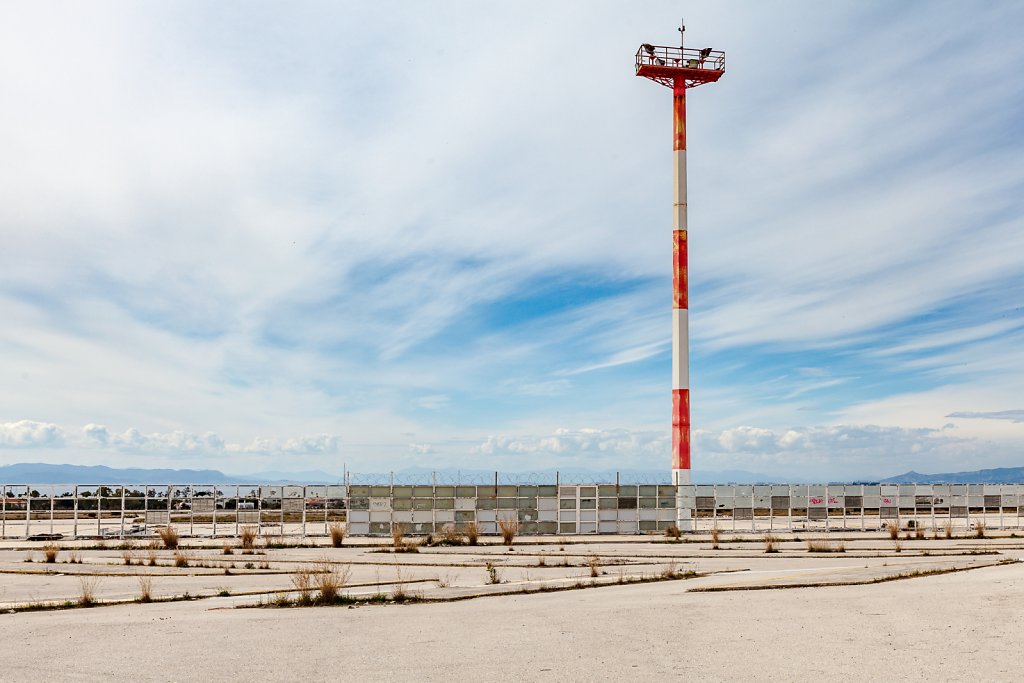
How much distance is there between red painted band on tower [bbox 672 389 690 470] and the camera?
47.2 m

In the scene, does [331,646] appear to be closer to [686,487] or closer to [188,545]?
[188,545]

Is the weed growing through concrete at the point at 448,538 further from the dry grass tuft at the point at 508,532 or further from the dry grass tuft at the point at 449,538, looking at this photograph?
the dry grass tuft at the point at 508,532

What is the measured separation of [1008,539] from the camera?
3447 centimetres

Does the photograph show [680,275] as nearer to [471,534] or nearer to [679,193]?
[679,193]

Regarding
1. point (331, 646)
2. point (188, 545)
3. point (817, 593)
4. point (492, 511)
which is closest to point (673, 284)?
point (492, 511)

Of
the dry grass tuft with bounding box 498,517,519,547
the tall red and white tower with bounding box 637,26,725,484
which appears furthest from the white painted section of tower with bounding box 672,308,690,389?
the dry grass tuft with bounding box 498,517,519,547

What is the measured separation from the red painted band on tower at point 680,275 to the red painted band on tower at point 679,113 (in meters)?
5.31

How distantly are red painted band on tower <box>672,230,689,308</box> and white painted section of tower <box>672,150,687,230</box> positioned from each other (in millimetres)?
572

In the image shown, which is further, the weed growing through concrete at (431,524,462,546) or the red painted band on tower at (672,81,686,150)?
the red painted band on tower at (672,81,686,150)

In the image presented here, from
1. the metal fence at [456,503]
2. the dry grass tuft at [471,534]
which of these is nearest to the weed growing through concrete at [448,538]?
the dry grass tuft at [471,534]

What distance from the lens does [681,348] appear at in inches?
1864

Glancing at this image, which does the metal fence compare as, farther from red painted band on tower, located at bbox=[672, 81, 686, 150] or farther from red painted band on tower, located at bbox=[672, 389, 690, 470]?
red painted band on tower, located at bbox=[672, 81, 686, 150]

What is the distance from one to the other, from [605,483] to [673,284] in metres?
14.6

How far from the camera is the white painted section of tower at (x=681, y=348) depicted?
47.3 meters
